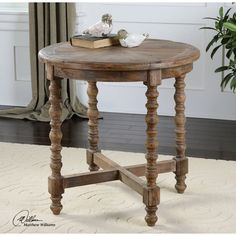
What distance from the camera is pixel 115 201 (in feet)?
13.0

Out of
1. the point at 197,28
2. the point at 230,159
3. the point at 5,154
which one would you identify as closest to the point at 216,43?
the point at 197,28

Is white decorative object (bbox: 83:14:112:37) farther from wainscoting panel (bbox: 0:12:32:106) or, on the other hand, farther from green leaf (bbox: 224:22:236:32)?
wainscoting panel (bbox: 0:12:32:106)

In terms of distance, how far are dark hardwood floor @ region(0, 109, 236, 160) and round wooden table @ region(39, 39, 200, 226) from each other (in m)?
0.92

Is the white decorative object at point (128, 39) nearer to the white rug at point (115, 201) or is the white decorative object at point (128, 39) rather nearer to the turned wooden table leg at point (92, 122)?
the turned wooden table leg at point (92, 122)

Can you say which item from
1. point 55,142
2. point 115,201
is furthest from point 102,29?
point 115,201

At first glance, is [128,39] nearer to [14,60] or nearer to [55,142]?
[55,142]

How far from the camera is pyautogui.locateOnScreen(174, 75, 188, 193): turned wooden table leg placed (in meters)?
3.87

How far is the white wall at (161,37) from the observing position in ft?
18.6

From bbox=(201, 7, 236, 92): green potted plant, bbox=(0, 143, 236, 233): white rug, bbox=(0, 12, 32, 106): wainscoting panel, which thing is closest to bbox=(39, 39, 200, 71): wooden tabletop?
bbox=(0, 143, 236, 233): white rug

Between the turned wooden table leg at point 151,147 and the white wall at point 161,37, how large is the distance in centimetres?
234

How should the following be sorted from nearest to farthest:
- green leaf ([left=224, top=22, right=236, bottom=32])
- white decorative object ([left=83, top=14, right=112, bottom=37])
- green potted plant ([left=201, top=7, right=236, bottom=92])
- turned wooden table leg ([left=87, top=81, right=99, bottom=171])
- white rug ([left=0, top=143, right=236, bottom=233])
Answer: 1. white rug ([left=0, top=143, right=236, bottom=233])
2. white decorative object ([left=83, top=14, right=112, bottom=37])
3. turned wooden table leg ([left=87, top=81, right=99, bottom=171])
4. green leaf ([left=224, top=22, right=236, bottom=32])
5. green potted plant ([left=201, top=7, right=236, bottom=92])

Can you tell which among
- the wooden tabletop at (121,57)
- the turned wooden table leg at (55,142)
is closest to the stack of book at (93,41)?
the wooden tabletop at (121,57)

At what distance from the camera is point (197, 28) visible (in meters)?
5.66

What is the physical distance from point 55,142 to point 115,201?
56cm
